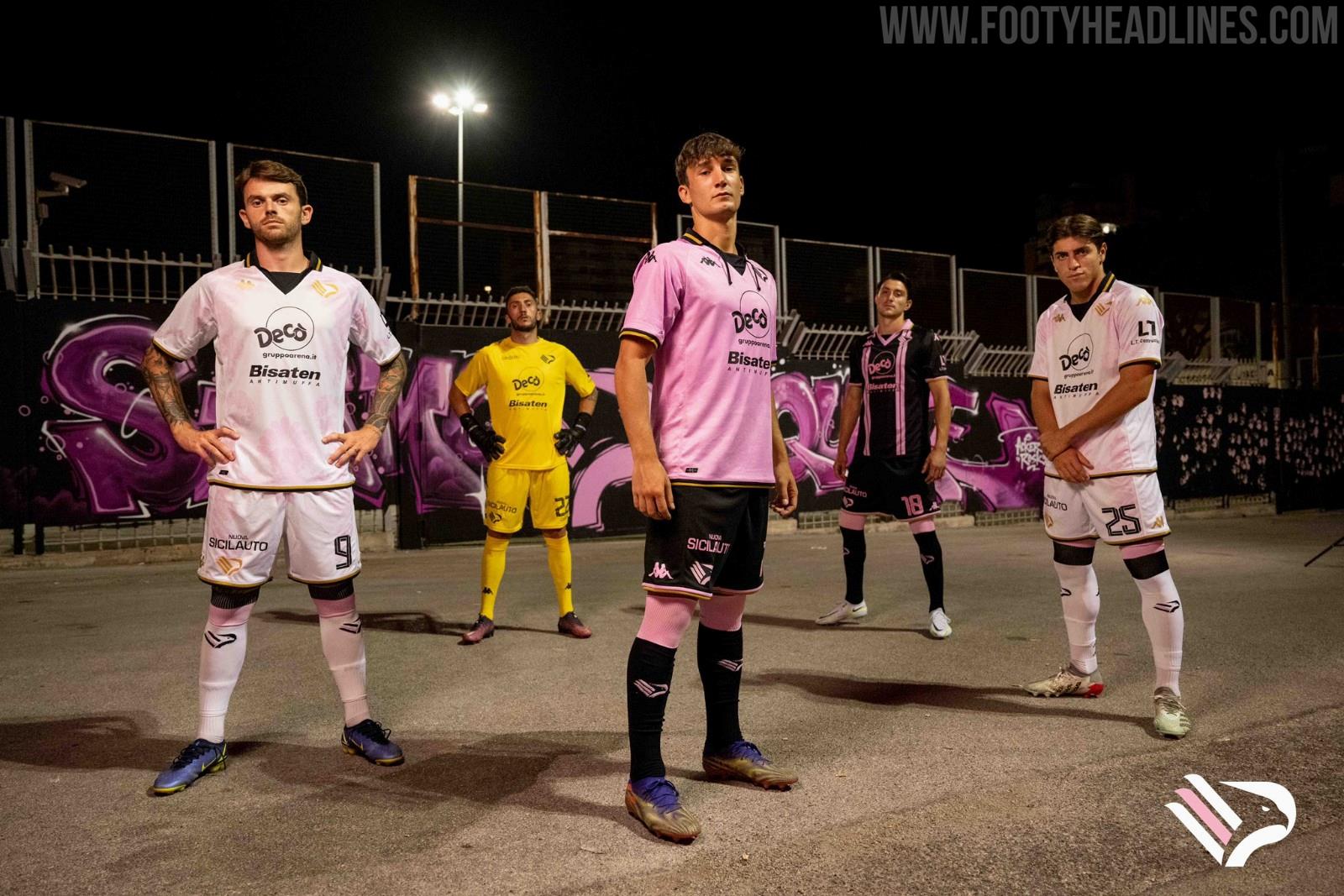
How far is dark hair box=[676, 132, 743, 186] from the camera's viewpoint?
10.4ft

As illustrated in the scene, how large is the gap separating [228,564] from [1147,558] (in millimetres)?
3770

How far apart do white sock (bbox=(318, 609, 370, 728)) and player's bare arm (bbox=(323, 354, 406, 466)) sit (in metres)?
0.63

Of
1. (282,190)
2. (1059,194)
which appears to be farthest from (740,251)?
(1059,194)

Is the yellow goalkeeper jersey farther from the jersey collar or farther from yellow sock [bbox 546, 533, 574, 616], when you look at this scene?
the jersey collar

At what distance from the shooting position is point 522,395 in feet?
20.5

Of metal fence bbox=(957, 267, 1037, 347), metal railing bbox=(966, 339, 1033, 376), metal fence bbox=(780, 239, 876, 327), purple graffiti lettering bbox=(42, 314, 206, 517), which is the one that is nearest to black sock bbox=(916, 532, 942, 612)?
purple graffiti lettering bbox=(42, 314, 206, 517)

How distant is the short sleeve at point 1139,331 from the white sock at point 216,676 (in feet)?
12.7

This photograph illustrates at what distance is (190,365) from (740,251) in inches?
330

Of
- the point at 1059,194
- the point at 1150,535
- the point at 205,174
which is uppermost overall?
the point at 1059,194

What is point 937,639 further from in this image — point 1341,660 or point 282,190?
point 282,190

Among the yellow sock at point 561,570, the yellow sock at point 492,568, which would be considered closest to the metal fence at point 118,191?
the yellow sock at point 492,568

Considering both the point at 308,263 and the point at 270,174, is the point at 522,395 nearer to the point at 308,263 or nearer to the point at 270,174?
the point at 308,263

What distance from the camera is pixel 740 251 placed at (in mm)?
3359

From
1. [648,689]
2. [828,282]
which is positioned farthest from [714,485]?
[828,282]
